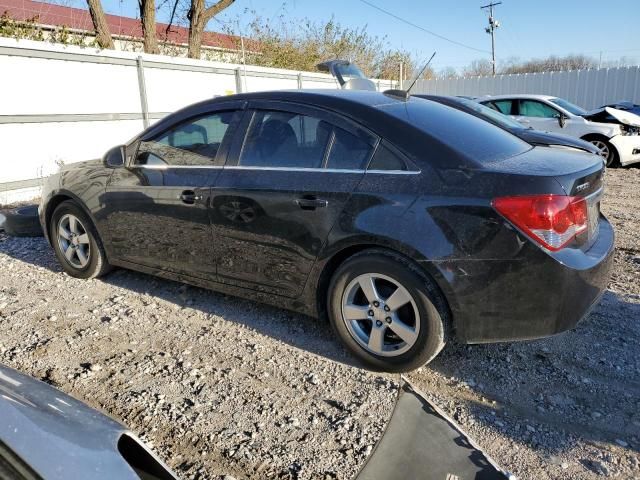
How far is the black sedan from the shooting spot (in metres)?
2.79

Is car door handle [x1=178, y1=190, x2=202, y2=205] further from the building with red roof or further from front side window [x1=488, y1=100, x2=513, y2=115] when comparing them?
the building with red roof

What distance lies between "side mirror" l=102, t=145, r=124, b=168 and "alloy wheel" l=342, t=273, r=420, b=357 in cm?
237

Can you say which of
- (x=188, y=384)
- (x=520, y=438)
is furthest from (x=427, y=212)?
(x=188, y=384)

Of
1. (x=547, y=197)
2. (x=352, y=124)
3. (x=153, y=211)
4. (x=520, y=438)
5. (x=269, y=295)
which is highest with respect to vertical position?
(x=352, y=124)

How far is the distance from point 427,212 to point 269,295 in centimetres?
130

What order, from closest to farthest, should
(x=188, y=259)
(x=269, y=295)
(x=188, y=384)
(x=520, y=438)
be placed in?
(x=520, y=438), (x=188, y=384), (x=269, y=295), (x=188, y=259)

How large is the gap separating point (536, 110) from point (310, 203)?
34.5 ft

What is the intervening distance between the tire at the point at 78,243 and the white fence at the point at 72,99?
4.10 meters

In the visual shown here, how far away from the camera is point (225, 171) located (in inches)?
148

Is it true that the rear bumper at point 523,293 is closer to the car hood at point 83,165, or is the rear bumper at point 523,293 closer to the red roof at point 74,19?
the car hood at point 83,165

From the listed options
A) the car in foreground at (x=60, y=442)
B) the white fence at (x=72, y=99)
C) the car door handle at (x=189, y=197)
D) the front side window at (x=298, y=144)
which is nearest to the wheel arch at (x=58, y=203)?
the car door handle at (x=189, y=197)

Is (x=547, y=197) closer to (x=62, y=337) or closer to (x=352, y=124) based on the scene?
(x=352, y=124)

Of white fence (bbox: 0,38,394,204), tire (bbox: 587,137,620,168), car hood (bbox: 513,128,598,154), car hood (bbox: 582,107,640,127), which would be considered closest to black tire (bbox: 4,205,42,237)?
white fence (bbox: 0,38,394,204)

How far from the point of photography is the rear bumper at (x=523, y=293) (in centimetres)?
274
